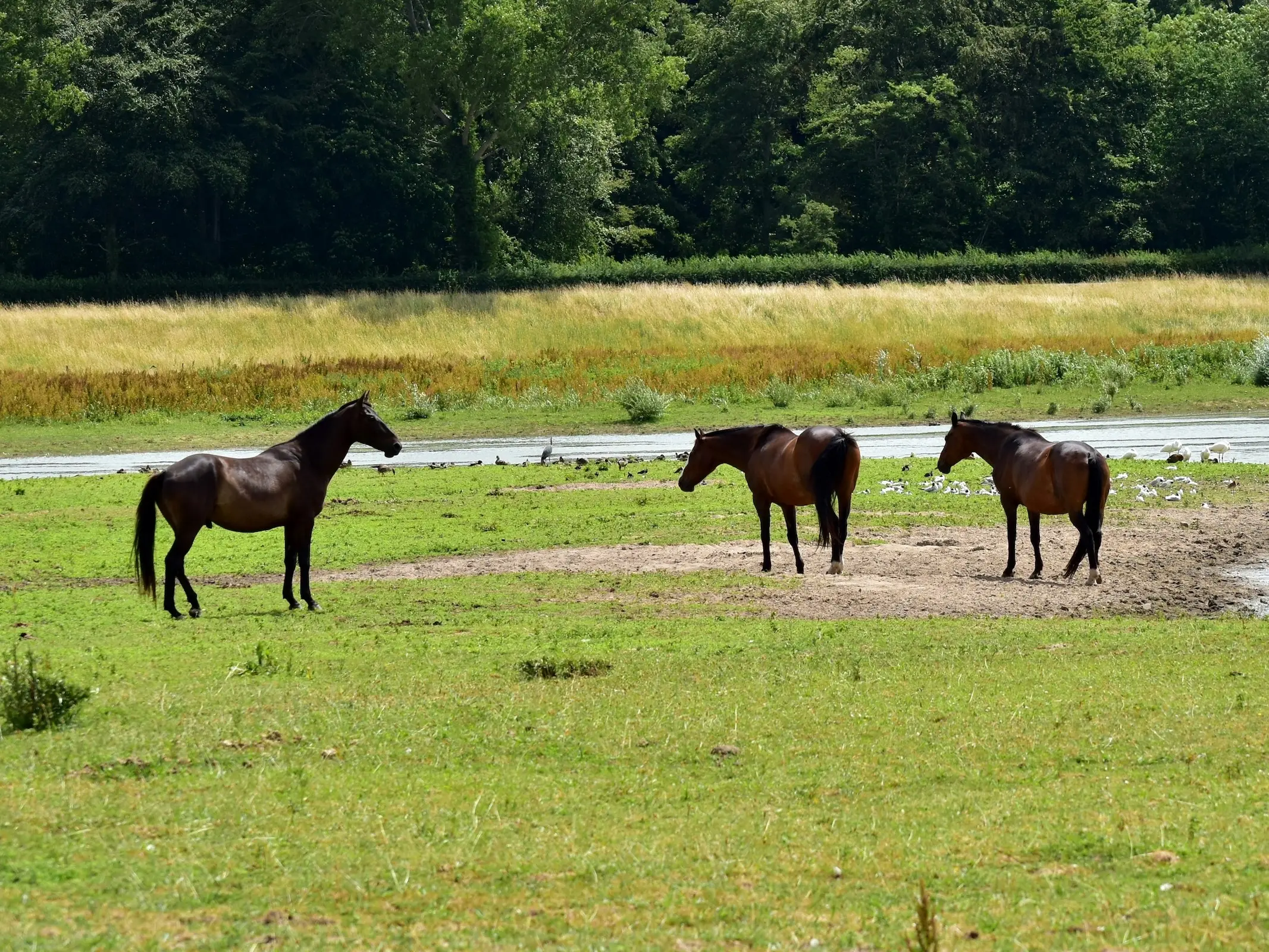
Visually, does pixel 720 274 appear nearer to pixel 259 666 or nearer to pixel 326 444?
pixel 326 444

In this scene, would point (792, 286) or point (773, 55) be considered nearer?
point (792, 286)

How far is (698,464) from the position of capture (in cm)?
1933

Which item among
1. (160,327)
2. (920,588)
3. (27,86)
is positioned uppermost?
(27,86)

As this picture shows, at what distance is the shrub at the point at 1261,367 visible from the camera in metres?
39.3

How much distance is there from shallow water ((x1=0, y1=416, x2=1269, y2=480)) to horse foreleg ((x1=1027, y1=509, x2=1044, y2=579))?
33.6 feet

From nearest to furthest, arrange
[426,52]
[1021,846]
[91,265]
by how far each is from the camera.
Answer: [1021,846], [426,52], [91,265]

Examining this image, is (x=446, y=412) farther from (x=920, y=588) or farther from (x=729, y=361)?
(x=920, y=588)

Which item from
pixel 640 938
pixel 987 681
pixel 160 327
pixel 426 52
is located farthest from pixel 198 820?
pixel 426 52

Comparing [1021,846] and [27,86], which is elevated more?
[27,86]

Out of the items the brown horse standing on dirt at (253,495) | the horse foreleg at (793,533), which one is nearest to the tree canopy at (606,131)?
the horse foreleg at (793,533)

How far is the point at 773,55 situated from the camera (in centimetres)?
8862

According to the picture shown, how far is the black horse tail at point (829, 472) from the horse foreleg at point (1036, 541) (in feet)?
7.08

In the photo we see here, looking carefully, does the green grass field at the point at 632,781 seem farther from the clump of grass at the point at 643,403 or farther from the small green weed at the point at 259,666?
the clump of grass at the point at 643,403

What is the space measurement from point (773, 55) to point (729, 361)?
5016 cm
